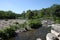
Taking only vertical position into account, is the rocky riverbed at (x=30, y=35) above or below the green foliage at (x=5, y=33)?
below

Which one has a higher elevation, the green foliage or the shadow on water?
the green foliage

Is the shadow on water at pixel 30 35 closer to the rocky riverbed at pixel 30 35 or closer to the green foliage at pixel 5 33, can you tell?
→ the rocky riverbed at pixel 30 35

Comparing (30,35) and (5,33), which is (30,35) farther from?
(5,33)

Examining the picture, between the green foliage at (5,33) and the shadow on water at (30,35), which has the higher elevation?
the green foliage at (5,33)

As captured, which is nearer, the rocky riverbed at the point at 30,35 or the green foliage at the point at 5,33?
the green foliage at the point at 5,33

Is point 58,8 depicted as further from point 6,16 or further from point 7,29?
point 7,29

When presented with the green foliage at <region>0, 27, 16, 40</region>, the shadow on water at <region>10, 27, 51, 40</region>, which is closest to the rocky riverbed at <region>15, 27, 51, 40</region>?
the shadow on water at <region>10, 27, 51, 40</region>

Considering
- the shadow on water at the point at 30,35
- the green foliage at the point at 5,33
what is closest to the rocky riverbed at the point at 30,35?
the shadow on water at the point at 30,35

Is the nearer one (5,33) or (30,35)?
(5,33)

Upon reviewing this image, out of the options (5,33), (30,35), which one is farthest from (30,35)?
(5,33)

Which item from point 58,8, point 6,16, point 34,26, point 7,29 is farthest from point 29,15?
point 7,29

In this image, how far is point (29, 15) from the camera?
101562mm

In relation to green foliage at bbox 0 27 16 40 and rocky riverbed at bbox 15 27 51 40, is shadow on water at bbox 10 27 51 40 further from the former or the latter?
green foliage at bbox 0 27 16 40

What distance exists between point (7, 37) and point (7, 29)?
2.64 m
